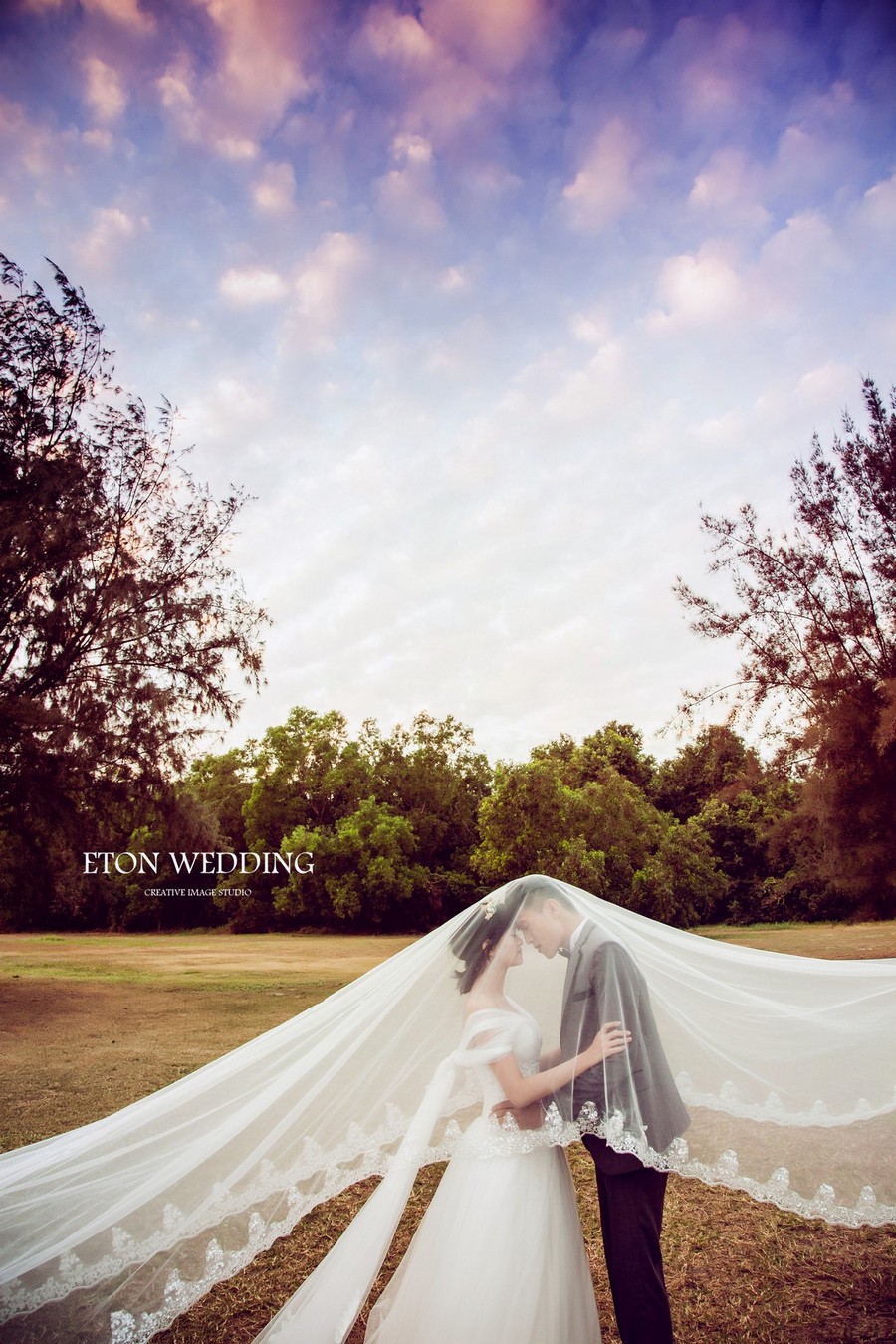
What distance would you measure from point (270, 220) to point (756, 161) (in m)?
5.81

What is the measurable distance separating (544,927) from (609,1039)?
41cm

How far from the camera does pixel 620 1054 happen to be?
2.38 m

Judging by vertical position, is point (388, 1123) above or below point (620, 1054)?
below

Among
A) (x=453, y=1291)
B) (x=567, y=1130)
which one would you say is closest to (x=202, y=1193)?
(x=453, y=1291)

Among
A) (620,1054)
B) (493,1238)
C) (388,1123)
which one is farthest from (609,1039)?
(388,1123)

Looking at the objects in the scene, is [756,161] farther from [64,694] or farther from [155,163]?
[64,694]

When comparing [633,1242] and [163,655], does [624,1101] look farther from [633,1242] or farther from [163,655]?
[163,655]

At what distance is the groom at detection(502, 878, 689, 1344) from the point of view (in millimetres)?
2168

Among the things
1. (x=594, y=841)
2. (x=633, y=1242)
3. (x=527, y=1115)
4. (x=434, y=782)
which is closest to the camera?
(x=633, y=1242)

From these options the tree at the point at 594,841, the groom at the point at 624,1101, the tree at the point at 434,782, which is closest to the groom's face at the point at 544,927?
the groom at the point at 624,1101

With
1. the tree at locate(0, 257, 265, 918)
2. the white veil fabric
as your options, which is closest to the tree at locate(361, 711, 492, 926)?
the tree at locate(0, 257, 265, 918)

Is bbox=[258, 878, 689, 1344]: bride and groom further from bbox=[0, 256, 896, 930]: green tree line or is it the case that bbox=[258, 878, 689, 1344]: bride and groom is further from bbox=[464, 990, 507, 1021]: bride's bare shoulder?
bbox=[0, 256, 896, 930]: green tree line

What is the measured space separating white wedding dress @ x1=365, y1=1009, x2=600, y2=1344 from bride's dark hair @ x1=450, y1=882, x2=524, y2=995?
18 centimetres

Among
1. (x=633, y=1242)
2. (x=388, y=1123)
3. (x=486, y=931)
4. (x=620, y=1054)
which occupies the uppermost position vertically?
(x=486, y=931)
